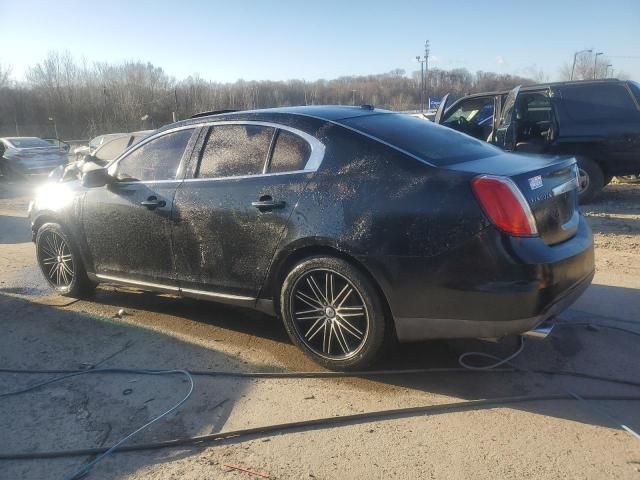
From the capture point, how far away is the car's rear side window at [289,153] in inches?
146

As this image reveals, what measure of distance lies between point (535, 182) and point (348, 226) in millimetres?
1119

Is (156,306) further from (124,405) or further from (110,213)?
(124,405)

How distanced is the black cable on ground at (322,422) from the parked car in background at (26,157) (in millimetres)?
17952

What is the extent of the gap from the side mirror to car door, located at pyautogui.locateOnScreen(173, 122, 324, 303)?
2.85 feet

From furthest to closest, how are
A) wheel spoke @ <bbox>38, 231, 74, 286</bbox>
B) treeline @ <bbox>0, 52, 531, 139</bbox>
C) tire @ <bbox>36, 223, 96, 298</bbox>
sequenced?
treeline @ <bbox>0, 52, 531, 139</bbox> < wheel spoke @ <bbox>38, 231, 74, 286</bbox> < tire @ <bbox>36, 223, 96, 298</bbox>

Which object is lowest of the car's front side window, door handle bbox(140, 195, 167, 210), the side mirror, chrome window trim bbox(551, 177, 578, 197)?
door handle bbox(140, 195, 167, 210)

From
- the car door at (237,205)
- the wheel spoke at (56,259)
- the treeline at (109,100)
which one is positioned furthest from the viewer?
the treeline at (109,100)

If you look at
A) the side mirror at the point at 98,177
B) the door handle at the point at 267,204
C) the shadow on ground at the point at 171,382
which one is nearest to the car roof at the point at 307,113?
the door handle at the point at 267,204

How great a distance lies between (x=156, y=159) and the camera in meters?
4.55

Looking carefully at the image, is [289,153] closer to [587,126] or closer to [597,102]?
[587,126]

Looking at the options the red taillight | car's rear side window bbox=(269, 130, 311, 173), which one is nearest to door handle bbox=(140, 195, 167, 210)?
car's rear side window bbox=(269, 130, 311, 173)

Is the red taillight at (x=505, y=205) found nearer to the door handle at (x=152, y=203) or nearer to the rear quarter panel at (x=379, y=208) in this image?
the rear quarter panel at (x=379, y=208)

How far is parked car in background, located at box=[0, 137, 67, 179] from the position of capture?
18.5 m

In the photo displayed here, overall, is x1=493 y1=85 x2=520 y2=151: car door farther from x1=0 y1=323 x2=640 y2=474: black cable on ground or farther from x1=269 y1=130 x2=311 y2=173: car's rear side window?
x1=269 y1=130 x2=311 y2=173: car's rear side window
